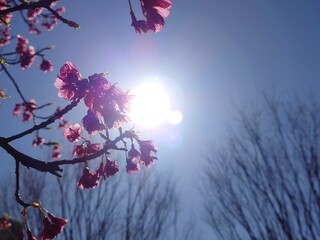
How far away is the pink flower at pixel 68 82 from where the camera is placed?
5.42ft

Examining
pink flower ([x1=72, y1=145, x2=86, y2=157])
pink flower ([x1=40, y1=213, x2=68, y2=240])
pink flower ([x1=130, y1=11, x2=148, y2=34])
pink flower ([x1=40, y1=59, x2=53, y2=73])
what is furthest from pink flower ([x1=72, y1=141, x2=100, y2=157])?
pink flower ([x1=40, y1=59, x2=53, y2=73])

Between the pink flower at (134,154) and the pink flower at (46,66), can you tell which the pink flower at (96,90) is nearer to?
the pink flower at (134,154)

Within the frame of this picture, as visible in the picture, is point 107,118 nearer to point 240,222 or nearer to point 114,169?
point 114,169

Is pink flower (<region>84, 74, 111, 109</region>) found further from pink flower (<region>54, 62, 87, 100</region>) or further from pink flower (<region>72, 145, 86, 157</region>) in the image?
pink flower (<region>72, 145, 86, 157</region>)

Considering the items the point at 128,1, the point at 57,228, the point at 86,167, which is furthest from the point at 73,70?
the point at 57,228

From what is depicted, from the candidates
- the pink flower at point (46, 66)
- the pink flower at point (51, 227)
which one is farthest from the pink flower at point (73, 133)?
the pink flower at point (46, 66)

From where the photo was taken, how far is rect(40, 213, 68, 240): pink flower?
71.6 inches

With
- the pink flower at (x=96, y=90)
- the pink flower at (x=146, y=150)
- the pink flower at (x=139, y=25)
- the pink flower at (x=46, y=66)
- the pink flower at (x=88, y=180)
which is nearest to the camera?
the pink flower at (x=96, y=90)

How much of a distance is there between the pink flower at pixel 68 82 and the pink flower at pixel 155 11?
0.44 meters

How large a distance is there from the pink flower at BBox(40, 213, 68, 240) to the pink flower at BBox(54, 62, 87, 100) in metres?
0.68

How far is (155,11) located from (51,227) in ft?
4.15

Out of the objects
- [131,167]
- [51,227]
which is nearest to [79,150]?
[131,167]

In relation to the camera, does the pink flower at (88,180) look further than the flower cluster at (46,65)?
No

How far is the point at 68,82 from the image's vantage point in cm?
167
